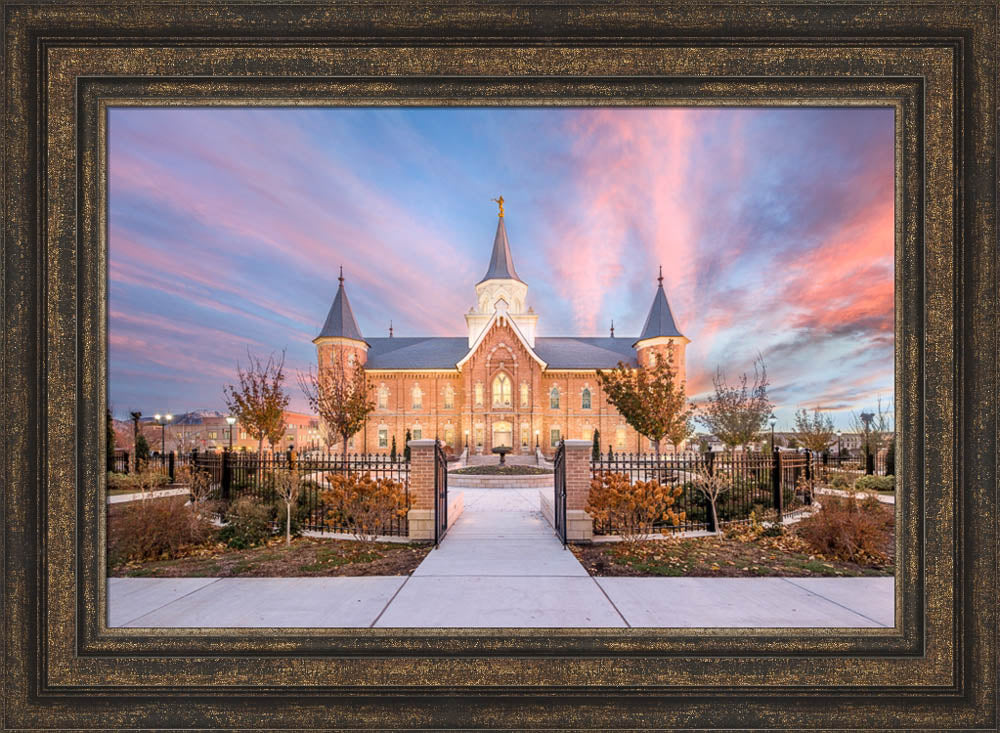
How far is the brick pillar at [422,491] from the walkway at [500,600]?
49.4 inches

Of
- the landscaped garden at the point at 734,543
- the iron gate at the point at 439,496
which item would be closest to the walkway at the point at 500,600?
the landscaped garden at the point at 734,543

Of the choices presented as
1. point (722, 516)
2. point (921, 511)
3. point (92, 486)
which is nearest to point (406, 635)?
point (92, 486)

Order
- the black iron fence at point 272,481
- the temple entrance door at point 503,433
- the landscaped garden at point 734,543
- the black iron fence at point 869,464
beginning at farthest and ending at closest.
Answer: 1. the temple entrance door at point 503,433
2. the black iron fence at point 869,464
3. the black iron fence at point 272,481
4. the landscaped garden at point 734,543

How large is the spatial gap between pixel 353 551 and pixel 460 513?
10.6 feet

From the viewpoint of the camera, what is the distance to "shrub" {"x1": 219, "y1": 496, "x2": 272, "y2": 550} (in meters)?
7.39

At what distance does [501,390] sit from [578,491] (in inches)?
952

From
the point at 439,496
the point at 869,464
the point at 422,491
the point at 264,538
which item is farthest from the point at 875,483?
the point at 264,538

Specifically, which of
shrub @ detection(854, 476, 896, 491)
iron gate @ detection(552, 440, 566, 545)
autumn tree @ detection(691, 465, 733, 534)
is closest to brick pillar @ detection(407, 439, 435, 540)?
iron gate @ detection(552, 440, 566, 545)

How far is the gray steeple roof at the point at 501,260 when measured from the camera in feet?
125

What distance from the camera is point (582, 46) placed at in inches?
129

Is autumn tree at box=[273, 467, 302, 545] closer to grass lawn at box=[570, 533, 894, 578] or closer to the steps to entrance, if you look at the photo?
grass lawn at box=[570, 533, 894, 578]

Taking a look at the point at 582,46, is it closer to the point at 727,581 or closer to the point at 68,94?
the point at 68,94

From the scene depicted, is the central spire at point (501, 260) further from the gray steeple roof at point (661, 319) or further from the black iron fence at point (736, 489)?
the black iron fence at point (736, 489)

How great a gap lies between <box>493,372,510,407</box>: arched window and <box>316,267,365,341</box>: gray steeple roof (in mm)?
12171
